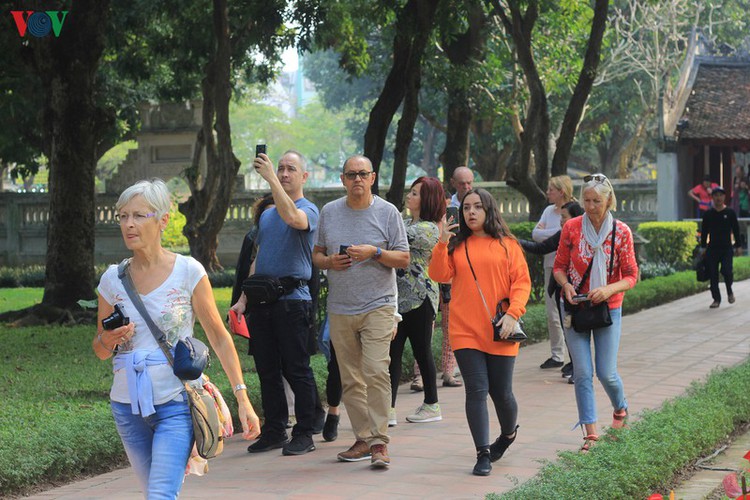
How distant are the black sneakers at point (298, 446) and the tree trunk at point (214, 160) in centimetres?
1309

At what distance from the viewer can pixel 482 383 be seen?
22.4 ft

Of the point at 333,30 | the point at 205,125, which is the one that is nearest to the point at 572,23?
the point at 333,30

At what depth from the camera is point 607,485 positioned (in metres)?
5.89

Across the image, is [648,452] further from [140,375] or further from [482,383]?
[140,375]

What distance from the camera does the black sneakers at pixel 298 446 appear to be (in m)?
7.52

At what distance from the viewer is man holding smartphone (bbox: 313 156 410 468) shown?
716cm

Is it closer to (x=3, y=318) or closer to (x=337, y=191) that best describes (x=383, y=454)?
(x=3, y=318)

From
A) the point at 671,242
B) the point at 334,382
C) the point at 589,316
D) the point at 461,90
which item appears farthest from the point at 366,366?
the point at 671,242

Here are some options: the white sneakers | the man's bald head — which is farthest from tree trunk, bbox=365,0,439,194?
the white sneakers

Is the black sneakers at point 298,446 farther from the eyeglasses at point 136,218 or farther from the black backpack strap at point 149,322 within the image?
the eyeglasses at point 136,218

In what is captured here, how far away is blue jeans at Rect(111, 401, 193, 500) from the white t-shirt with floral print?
0.06 metres

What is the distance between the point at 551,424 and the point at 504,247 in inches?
82.6

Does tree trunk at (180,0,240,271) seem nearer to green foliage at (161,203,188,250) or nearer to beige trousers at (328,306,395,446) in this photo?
green foliage at (161,203,188,250)

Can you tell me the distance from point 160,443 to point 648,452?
332 cm
